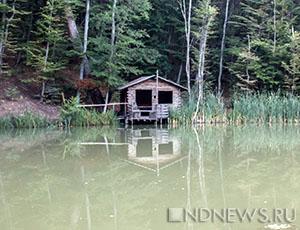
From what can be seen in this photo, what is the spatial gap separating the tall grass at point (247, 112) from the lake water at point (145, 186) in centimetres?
680

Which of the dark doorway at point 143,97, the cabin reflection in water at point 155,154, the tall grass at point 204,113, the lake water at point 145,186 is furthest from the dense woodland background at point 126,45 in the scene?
the lake water at point 145,186

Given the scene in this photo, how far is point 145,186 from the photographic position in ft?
15.1

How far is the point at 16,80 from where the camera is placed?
18062 millimetres

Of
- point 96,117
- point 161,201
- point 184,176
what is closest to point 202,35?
point 96,117

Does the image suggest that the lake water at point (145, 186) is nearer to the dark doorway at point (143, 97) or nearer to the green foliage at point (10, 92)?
the green foliage at point (10, 92)

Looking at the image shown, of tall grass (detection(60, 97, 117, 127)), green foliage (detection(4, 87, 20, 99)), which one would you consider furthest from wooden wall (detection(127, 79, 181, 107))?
green foliage (detection(4, 87, 20, 99))

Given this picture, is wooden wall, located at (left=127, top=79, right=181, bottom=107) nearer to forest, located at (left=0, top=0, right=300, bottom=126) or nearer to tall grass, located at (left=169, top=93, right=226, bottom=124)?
forest, located at (left=0, top=0, right=300, bottom=126)

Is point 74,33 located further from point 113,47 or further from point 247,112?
point 247,112

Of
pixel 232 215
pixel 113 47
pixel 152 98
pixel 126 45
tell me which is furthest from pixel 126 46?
pixel 232 215

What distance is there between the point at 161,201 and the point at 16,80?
16057 millimetres

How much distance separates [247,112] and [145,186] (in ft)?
36.1

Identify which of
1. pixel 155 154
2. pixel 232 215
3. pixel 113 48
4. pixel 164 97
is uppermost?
pixel 113 48

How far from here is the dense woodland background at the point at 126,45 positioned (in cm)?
1639

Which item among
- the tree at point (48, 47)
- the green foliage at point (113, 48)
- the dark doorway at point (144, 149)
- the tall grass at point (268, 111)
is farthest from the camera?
the tree at point (48, 47)
